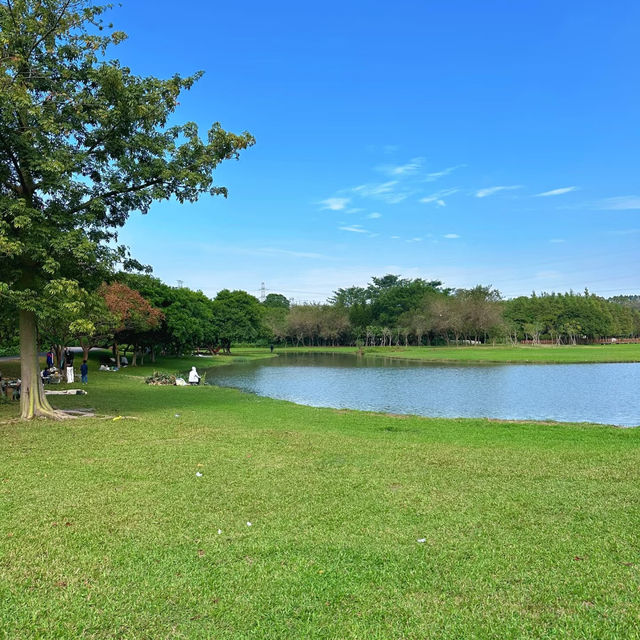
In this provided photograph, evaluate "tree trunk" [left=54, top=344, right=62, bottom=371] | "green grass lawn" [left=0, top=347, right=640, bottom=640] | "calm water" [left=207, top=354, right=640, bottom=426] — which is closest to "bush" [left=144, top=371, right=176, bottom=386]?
"calm water" [left=207, top=354, right=640, bottom=426]

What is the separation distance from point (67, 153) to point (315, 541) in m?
11.3

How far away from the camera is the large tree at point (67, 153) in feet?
38.4

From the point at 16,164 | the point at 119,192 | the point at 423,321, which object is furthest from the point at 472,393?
the point at 423,321

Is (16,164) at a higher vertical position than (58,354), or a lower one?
higher

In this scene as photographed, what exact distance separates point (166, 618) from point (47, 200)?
13.3m

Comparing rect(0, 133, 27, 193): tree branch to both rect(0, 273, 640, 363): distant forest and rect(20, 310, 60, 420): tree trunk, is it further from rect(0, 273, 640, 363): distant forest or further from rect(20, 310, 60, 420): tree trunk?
rect(0, 273, 640, 363): distant forest

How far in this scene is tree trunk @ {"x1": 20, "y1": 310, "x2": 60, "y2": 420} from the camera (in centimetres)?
1321

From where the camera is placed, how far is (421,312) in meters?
92.8

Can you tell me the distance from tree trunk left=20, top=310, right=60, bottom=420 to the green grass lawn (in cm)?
328

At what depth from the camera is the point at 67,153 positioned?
1227 centimetres

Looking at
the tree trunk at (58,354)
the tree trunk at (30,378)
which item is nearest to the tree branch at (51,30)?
the tree trunk at (30,378)

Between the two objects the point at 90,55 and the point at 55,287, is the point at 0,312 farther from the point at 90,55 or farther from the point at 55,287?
the point at 90,55

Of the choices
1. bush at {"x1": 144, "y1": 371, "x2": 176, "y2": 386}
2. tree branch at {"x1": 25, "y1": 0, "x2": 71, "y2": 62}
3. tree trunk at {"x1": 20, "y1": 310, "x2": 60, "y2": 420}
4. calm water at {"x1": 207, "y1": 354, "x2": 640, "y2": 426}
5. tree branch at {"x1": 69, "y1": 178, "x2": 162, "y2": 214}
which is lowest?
calm water at {"x1": 207, "y1": 354, "x2": 640, "y2": 426}

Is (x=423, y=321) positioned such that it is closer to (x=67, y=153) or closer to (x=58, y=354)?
(x=58, y=354)
